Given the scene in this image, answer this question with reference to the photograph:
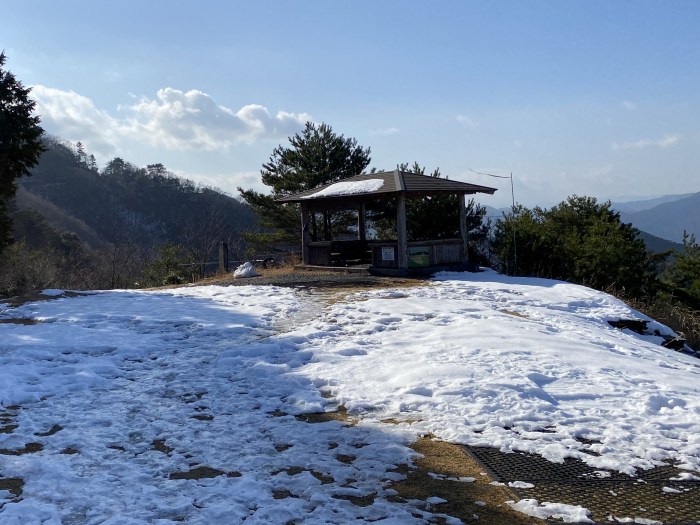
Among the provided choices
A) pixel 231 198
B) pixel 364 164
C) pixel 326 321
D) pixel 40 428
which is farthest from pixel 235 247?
pixel 40 428

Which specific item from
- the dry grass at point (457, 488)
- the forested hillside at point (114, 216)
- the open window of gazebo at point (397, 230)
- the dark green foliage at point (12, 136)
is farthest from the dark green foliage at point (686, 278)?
the forested hillside at point (114, 216)

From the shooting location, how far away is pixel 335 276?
16.8 meters

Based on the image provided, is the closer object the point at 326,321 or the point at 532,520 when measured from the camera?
the point at 532,520

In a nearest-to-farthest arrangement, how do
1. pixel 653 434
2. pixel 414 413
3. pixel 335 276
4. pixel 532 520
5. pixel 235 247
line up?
pixel 532 520 → pixel 653 434 → pixel 414 413 → pixel 335 276 → pixel 235 247

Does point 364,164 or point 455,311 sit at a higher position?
point 364,164

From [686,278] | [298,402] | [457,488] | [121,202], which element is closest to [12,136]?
[298,402]

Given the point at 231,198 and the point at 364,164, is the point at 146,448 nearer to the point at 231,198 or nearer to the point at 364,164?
the point at 364,164

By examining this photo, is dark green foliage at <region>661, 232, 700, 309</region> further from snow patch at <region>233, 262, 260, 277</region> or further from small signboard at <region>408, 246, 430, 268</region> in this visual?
snow patch at <region>233, 262, 260, 277</region>

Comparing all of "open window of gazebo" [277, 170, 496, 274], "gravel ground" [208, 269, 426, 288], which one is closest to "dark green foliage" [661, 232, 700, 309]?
"open window of gazebo" [277, 170, 496, 274]

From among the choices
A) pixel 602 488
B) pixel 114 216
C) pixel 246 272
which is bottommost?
pixel 602 488

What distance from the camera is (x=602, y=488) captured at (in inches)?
149

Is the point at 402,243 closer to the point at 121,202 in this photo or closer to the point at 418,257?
the point at 418,257

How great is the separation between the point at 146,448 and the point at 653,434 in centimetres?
417

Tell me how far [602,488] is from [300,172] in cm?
2686
